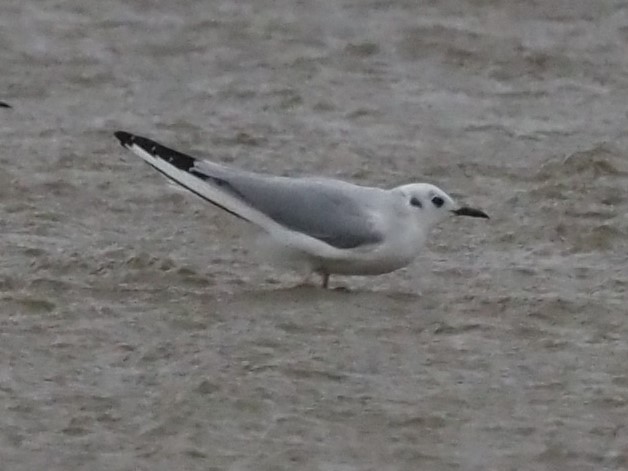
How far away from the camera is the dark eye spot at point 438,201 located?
7.53 metres

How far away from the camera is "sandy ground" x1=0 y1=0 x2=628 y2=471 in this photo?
18.9 ft

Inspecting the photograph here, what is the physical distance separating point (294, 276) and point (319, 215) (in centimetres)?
43

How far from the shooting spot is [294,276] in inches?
303

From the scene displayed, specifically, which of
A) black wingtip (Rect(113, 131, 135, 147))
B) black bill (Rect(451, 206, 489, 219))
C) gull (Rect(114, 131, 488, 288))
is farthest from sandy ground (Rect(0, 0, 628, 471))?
black wingtip (Rect(113, 131, 135, 147))

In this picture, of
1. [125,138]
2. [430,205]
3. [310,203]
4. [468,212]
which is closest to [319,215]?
[310,203]

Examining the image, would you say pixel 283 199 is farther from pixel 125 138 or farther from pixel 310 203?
pixel 125 138

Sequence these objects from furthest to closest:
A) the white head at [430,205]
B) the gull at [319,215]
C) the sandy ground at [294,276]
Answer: the white head at [430,205]
the gull at [319,215]
the sandy ground at [294,276]

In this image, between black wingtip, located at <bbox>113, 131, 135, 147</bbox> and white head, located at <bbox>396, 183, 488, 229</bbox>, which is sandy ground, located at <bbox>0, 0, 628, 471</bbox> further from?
black wingtip, located at <bbox>113, 131, 135, 147</bbox>

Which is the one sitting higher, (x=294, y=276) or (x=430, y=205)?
(x=430, y=205)

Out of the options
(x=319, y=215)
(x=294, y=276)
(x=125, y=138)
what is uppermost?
(x=125, y=138)

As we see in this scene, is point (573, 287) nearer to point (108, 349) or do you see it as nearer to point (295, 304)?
point (295, 304)

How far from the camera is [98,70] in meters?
11.2

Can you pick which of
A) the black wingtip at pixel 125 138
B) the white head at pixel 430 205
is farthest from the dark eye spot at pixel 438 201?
the black wingtip at pixel 125 138

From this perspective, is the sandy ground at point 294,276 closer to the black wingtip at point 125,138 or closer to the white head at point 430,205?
the white head at point 430,205
